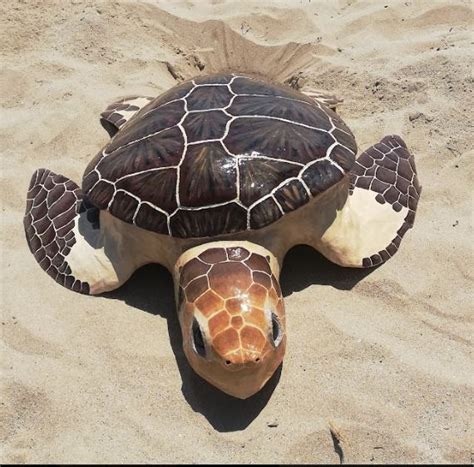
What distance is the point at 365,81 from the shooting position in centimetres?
391

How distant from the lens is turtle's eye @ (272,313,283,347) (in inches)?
89.8

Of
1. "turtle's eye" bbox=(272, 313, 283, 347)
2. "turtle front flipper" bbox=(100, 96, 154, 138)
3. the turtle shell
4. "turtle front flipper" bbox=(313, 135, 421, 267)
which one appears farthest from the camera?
"turtle front flipper" bbox=(100, 96, 154, 138)

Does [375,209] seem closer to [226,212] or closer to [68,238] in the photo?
[226,212]

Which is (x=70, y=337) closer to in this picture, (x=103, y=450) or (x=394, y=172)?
(x=103, y=450)

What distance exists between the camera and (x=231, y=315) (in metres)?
2.24

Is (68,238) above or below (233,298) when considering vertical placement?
below

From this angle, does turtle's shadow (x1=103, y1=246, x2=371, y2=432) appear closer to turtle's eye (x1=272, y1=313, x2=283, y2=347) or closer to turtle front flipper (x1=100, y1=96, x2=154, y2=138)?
turtle's eye (x1=272, y1=313, x2=283, y2=347)

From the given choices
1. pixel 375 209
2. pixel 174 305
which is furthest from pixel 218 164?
pixel 375 209

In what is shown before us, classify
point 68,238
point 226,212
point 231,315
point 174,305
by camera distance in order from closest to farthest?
point 231,315
point 226,212
point 174,305
point 68,238

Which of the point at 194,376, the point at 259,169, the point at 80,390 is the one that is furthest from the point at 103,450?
the point at 259,169

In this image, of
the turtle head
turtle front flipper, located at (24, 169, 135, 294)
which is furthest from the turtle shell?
turtle front flipper, located at (24, 169, 135, 294)

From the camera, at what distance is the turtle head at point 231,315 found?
7.16ft

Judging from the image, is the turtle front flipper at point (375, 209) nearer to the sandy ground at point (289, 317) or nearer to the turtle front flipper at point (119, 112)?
the sandy ground at point (289, 317)

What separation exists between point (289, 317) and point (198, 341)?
54cm
